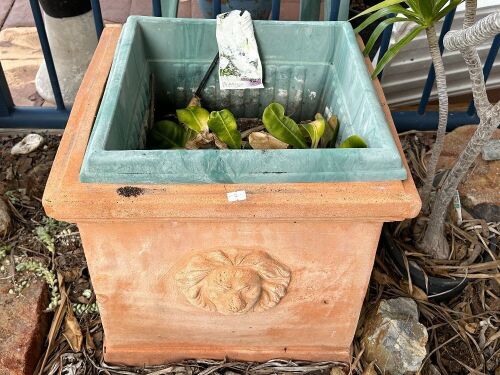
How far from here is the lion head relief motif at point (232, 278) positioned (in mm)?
1240

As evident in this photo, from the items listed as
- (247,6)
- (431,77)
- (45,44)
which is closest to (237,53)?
(45,44)

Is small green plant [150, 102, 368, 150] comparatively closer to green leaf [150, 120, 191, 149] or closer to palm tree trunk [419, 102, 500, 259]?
green leaf [150, 120, 191, 149]

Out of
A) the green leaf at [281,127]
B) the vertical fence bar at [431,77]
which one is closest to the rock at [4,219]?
the green leaf at [281,127]

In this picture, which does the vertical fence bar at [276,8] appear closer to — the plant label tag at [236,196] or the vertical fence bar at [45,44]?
the vertical fence bar at [45,44]

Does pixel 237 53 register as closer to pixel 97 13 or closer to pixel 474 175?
pixel 97 13

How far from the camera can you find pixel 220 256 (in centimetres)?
123

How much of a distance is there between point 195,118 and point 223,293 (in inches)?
18.4

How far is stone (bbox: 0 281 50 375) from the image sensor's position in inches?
59.7

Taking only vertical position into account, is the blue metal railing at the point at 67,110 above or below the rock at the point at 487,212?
above

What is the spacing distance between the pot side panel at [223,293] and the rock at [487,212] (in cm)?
73

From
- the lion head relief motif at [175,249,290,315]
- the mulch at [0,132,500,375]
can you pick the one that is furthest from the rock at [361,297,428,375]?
the lion head relief motif at [175,249,290,315]

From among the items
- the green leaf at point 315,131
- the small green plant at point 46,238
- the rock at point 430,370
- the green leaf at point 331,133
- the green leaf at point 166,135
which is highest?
the green leaf at point 315,131

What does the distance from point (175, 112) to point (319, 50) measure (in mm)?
447

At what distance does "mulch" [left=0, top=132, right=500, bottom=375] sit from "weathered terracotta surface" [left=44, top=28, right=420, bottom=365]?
6 cm
